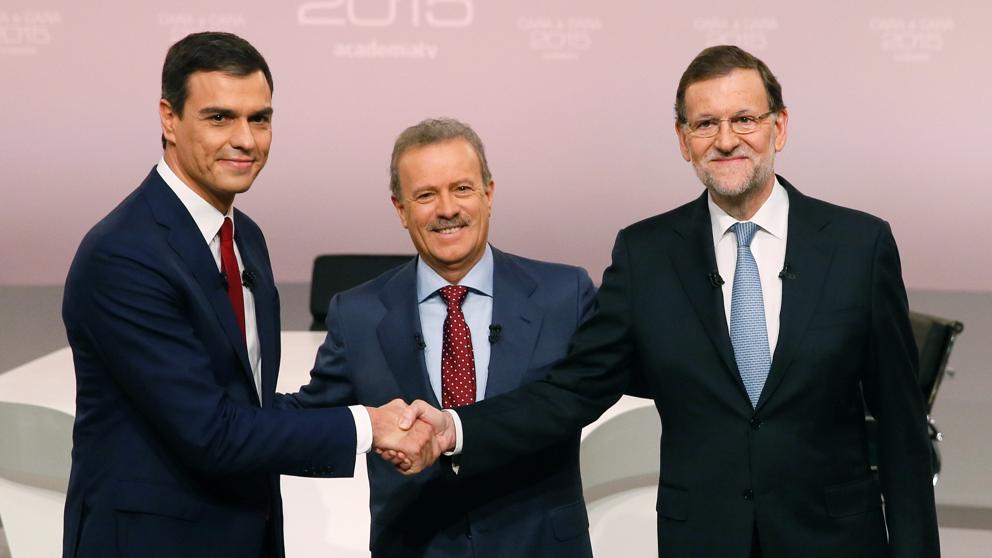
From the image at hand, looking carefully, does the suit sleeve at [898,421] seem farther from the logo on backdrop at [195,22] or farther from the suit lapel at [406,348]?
the logo on backdrop at [195,22]

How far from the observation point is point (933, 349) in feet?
13.9

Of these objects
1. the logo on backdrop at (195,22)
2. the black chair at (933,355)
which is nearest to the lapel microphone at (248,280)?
the black chair at (933,355)

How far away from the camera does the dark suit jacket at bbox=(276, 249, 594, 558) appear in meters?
2.24

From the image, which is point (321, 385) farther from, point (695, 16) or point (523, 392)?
point (695, 16)

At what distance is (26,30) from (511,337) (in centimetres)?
501

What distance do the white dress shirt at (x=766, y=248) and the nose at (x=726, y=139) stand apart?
123 millimetres

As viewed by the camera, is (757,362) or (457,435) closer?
(757,362)

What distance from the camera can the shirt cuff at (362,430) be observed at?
2.21m

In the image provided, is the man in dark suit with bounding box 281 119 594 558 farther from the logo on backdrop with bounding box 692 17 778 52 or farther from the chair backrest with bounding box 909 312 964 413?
the logo on backdrop with bounding box 692 17 778 52

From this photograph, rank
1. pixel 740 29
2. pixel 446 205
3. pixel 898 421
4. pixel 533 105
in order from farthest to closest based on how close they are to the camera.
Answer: pixel 533 105 → pixel 740 29 → pixel 446 205 → pixel 898 421

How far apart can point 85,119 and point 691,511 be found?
5179 mm

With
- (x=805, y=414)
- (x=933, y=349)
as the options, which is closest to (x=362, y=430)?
(x=805, y=414)

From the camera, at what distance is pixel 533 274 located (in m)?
2.37

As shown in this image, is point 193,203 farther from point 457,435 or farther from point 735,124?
point 735,124
